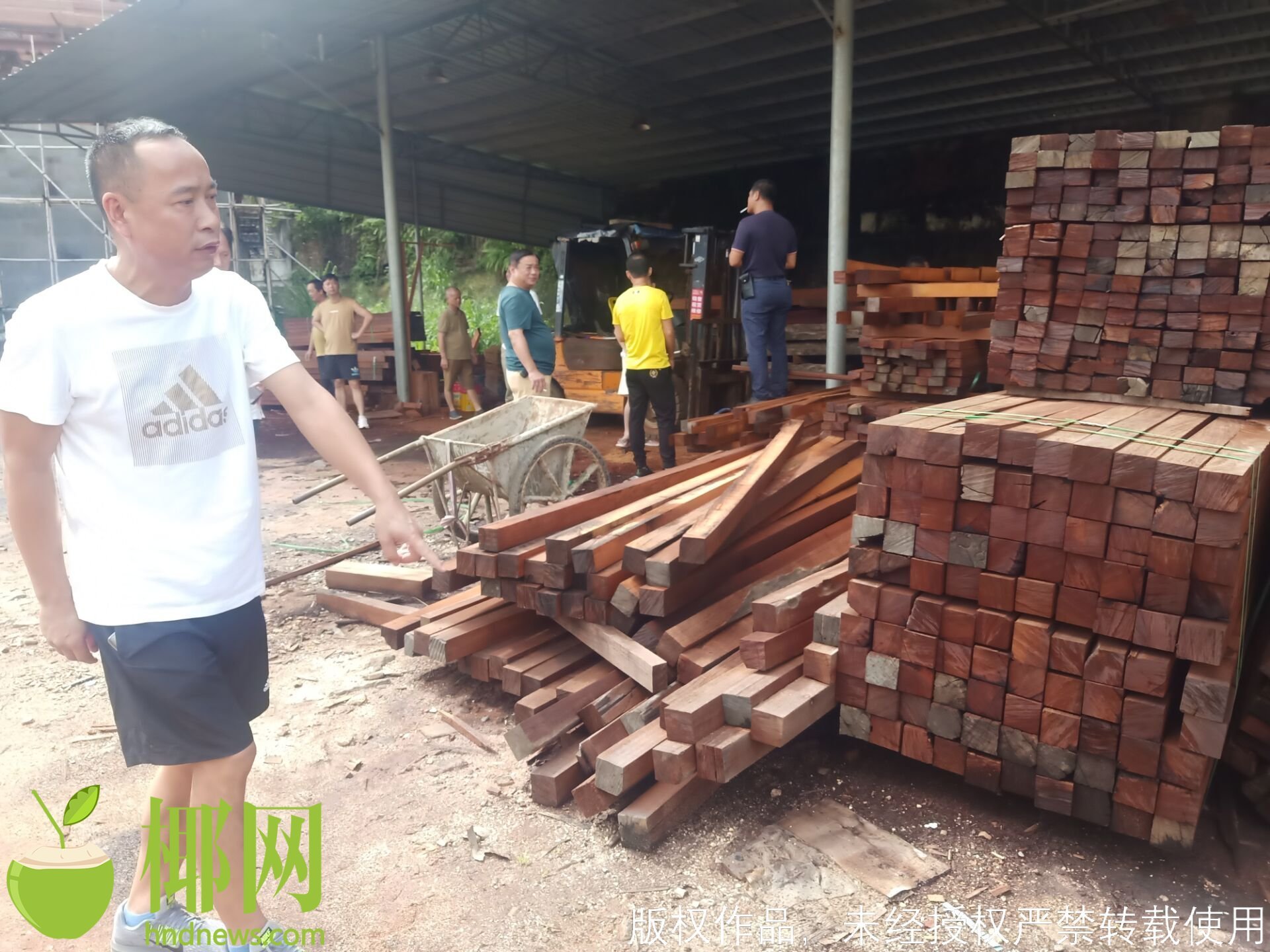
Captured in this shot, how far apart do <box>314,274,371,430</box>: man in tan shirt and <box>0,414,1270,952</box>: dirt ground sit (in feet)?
23.8

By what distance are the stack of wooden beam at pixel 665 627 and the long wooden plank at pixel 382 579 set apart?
40.7 inches

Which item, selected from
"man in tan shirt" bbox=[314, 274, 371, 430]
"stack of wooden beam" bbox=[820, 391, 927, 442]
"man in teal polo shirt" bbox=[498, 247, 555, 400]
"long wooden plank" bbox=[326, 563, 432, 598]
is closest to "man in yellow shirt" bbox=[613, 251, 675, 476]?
"man in teal polo shirt" bbox=[498, 247, 555, 400]

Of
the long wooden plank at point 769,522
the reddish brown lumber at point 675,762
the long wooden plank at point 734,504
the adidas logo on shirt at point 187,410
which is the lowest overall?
the reddish brown lumber at point 675,762

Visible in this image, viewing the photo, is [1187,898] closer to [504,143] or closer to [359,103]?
[359,103]

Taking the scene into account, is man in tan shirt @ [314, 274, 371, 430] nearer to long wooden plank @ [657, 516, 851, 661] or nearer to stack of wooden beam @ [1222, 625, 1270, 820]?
long wooden plank @ [657, 516, 851, 661]

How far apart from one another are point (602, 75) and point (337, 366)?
6103 mm

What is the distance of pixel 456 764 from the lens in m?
3.62

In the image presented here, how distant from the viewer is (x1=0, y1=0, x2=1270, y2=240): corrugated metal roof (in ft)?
33.9

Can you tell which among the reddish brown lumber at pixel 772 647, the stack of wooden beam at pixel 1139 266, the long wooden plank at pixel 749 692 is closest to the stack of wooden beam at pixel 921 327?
the stack of wooden beam at pixel 1139 266

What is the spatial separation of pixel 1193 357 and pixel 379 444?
9519mm

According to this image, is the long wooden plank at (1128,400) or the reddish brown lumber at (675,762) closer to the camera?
the reddish brown lumber at (675,762)

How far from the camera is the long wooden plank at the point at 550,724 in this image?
3.47 meters

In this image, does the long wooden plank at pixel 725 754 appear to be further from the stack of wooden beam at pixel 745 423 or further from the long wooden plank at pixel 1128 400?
the stack of wooden beam at pixel 745 423

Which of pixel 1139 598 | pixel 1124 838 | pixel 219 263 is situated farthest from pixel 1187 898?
pixel 219 263
